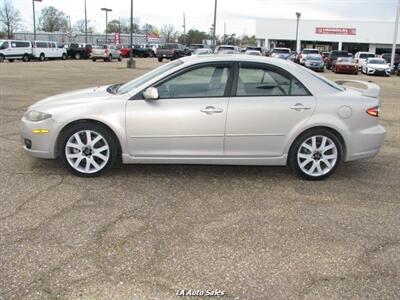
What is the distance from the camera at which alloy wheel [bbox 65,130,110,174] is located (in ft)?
17.9

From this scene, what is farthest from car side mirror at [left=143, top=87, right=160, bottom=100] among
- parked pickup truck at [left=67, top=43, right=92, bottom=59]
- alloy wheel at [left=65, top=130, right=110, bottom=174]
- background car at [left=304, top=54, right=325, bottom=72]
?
parked pickup truck at [left=67, top=43, right=92, bottom=59]

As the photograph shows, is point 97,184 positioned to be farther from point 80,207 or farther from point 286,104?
point 286,104

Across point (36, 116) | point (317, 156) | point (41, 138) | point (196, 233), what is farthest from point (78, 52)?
point (196, 233)

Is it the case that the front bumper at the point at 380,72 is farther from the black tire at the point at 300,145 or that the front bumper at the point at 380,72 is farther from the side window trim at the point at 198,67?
the side window trim at the point at 198,67

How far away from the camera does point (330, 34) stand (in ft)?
239

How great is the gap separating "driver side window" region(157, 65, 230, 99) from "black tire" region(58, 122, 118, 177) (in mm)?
783

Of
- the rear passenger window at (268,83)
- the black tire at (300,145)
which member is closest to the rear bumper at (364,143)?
the black tire at (300,145)

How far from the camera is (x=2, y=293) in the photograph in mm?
3084

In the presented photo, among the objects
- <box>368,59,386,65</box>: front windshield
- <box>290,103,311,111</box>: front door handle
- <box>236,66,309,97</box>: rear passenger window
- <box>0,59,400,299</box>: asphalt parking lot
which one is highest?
<box>368,59,386,65</box>: front windshield

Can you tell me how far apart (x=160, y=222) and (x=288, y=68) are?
258 cm

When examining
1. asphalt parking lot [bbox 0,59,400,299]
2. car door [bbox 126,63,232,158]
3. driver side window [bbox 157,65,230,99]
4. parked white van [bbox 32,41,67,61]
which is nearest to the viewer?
asphalt parking lot [bbox 0,59,400,299]

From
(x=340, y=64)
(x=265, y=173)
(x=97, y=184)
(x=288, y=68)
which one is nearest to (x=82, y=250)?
(x=97, y=184)

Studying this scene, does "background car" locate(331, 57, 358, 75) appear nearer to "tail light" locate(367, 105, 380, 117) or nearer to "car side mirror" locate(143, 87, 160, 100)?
"tail light" locate(367, 105, 380, 117)

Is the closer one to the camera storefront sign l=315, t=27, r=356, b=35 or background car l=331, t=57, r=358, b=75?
background car l=331, t=57, r=358, b=75
